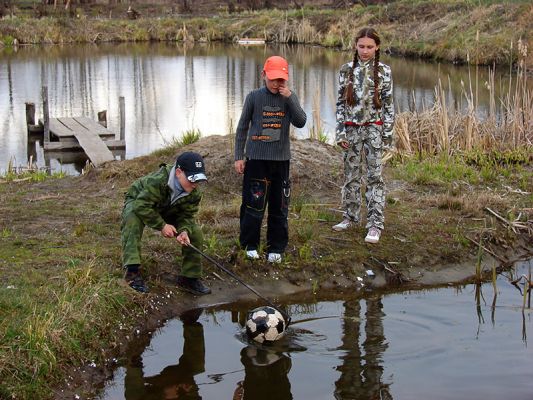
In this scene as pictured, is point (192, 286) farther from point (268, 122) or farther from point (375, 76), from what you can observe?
point (375, 76)

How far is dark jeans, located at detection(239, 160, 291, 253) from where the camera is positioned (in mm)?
7199

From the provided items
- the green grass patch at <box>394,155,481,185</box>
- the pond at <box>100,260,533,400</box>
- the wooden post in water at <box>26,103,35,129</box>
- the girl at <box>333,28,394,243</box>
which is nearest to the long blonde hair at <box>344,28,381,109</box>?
the girl at <box>333,28,394,243</box>

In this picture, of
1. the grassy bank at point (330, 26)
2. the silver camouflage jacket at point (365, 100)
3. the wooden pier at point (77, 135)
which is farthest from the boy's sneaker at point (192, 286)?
the grassy bank at point (330, 26)

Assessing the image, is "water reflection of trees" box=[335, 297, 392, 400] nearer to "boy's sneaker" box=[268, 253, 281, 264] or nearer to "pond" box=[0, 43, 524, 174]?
"boy's sneaker" box=[268, 253, 281, 264]

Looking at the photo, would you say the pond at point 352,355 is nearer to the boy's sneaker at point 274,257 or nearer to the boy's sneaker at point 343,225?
the boy's sneaker at point 274,257

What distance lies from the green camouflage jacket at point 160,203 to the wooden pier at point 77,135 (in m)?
9.96

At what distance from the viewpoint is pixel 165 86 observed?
26.6 metres

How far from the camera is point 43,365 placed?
214 inches

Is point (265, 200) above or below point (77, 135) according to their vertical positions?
above

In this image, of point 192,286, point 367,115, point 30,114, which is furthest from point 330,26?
point 192,286

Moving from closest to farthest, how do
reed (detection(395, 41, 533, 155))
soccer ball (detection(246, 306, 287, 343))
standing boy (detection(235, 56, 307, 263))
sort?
soccer ball (detection(246, 306, 287, 343)) < standing boy (detection(235, 56, 307, 263)) < reed (detection(395, 41, 533, 155))

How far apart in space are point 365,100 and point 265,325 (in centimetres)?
243

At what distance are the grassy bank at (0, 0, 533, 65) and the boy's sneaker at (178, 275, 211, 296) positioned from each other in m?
24.7

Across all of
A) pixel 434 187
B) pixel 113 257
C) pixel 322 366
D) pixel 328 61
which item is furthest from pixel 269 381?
pixel 328 61
